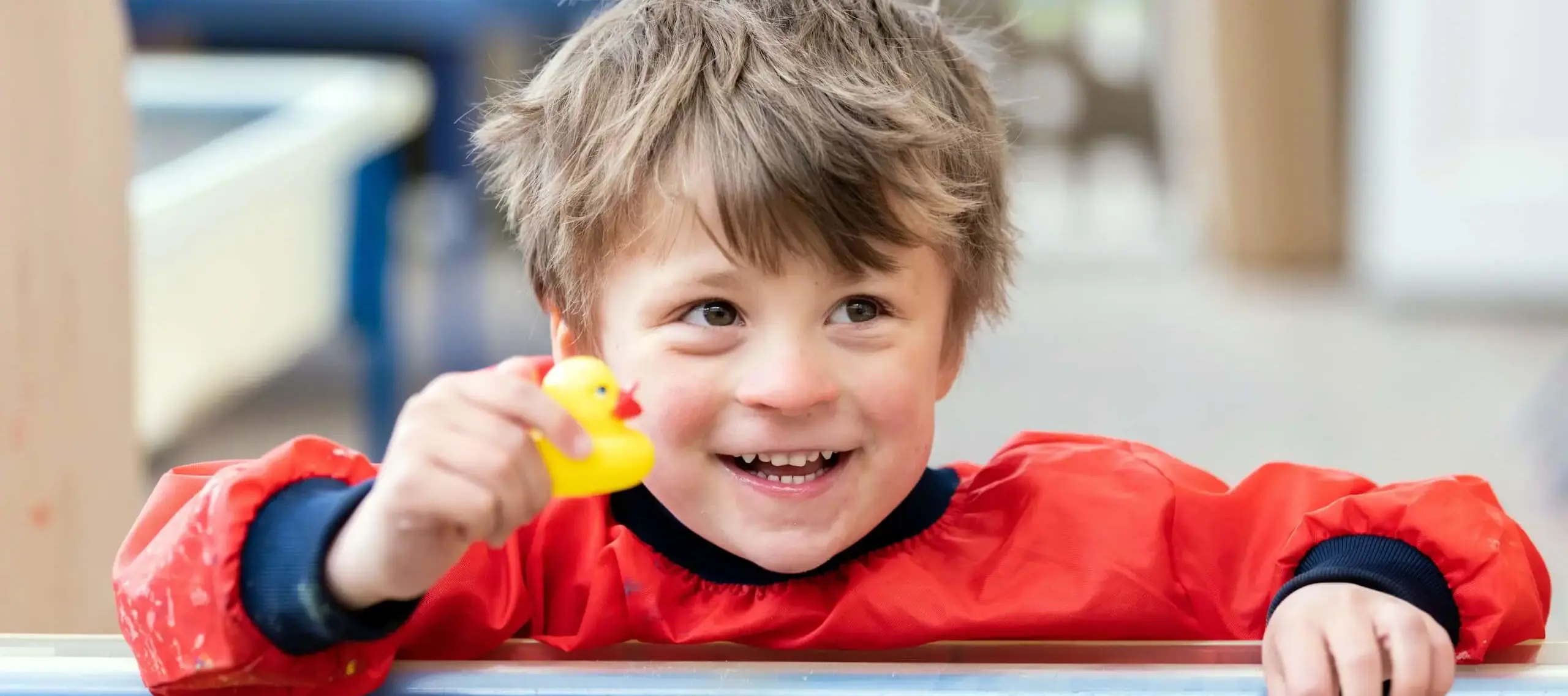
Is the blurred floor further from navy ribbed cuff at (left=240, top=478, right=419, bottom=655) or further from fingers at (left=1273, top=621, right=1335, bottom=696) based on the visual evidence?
navy ribbed cuff at (left=240, top=478, right=419, bottom=655)

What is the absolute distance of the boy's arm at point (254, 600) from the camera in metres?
0.61

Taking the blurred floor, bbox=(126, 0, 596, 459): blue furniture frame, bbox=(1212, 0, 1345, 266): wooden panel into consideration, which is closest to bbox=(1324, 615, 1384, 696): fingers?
the blurred floor

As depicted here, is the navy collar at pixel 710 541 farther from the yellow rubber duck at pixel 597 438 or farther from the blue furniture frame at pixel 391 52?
the blue furniture frame at pixel 391 52

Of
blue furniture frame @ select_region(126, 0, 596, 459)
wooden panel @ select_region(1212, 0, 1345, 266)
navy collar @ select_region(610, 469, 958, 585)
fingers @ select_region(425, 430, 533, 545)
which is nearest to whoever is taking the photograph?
fingers @ select_region(425, 430, 533, 545)

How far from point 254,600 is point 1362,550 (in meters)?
0.46

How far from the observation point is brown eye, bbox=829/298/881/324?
726 mm

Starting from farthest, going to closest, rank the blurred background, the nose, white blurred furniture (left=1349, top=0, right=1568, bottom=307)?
1. white blurred furniture (left=1349, top=0, right=1568, bottom=307)
2. the blurred background
3. the nose

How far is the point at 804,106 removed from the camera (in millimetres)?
725

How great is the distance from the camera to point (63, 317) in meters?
0.93

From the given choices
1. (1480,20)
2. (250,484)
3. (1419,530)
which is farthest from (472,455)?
(1480,20)

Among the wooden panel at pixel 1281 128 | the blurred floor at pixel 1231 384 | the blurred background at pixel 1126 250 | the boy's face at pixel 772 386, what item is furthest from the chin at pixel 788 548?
the wooden panel at pixel 1281 128

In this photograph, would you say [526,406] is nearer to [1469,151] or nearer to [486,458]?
[486,458]

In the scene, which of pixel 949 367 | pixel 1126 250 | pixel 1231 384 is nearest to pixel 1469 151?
pixel 1231 384

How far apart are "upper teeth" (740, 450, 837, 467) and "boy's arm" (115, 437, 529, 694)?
165 mm
